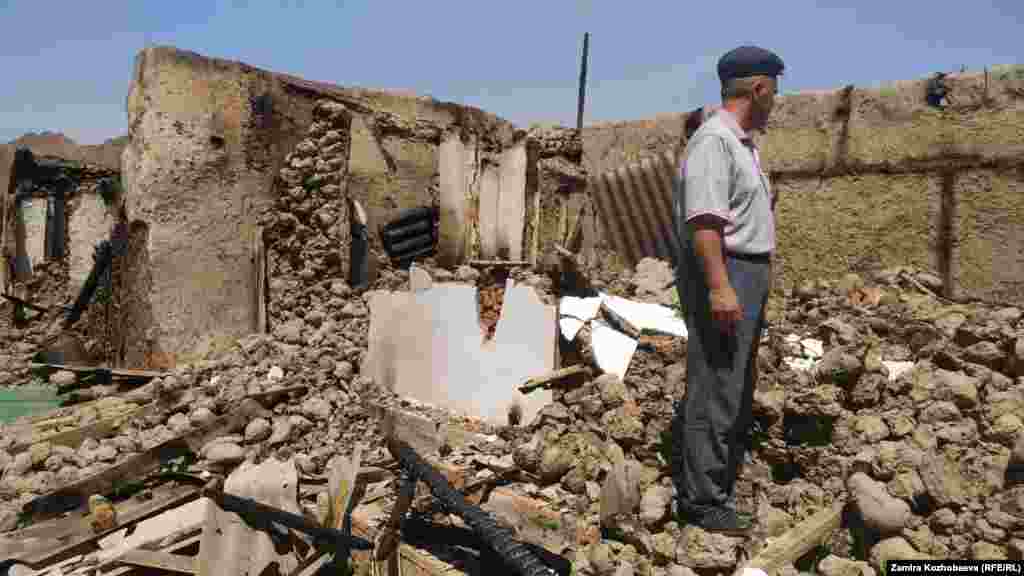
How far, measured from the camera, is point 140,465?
3.36 meters

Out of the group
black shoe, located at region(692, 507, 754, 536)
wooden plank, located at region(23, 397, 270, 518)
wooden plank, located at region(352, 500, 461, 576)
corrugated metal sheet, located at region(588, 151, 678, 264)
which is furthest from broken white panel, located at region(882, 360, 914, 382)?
wooden plank, located at region(23, 397, 270, 518)

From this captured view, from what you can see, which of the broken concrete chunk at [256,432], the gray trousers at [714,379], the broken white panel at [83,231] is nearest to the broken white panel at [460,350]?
the broken concrete chunk at [256,432]

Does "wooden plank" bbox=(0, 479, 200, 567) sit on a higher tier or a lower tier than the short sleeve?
lower

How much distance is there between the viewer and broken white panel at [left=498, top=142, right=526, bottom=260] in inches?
171

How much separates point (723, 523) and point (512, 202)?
273 cm

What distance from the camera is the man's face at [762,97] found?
7.41 feet

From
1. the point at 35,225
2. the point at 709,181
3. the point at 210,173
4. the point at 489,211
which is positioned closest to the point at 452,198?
the point at 489,211

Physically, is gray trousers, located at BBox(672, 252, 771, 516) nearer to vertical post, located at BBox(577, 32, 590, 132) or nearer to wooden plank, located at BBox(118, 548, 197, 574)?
wooden plank, located at BBox(118, 548, 197, 574)

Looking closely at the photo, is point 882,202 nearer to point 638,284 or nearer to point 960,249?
point 960,249

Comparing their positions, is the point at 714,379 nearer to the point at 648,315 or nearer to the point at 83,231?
the point at 648,315

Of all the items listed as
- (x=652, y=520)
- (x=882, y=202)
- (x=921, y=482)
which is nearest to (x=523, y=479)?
(x=652, y=520)

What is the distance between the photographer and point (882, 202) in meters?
3.73

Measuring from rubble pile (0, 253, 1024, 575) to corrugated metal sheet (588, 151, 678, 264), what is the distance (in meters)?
0.65

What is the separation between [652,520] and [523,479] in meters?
0.74
